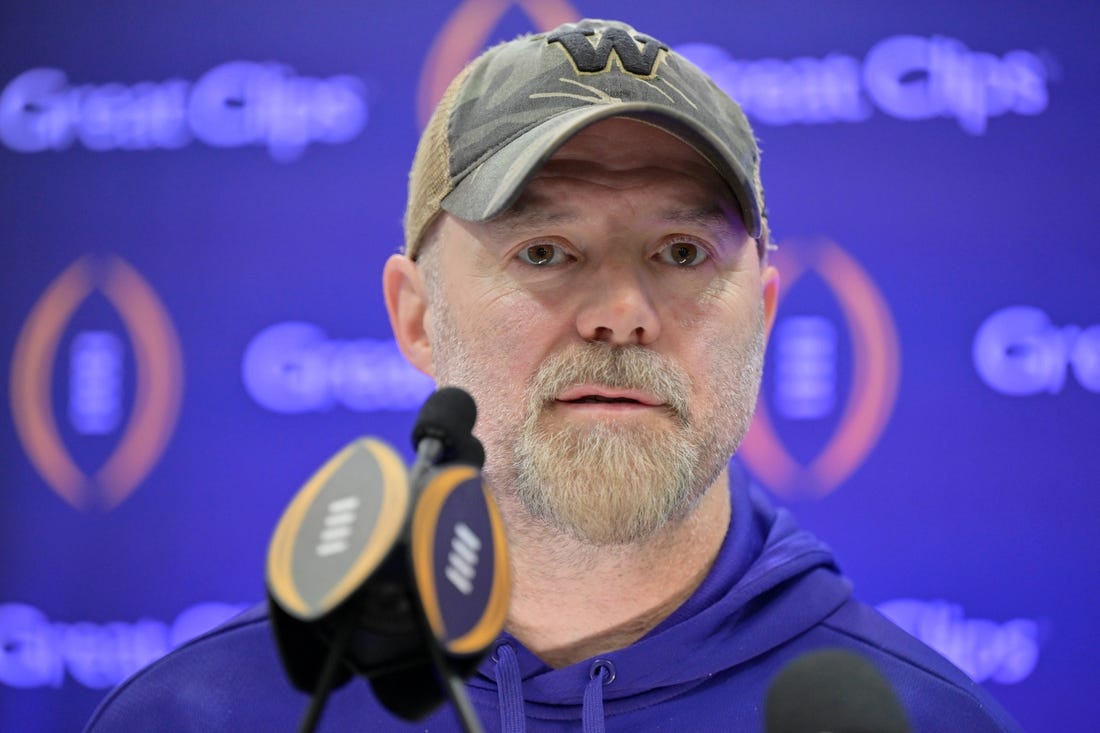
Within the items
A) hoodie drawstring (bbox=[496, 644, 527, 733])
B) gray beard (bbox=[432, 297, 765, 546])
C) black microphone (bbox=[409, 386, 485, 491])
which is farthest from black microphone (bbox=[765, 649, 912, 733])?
hoodie drawstring (bbox=[496, 644, 527, 733])

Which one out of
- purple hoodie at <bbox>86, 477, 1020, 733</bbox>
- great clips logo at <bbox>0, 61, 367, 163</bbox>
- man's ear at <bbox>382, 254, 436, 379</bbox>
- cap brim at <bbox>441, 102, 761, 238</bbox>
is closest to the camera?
cap brim at <bbox>441, 102, 761, 238</bbox>

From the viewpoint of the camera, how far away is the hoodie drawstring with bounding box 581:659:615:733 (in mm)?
1104

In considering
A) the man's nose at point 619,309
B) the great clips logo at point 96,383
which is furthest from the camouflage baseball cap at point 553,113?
the great clips logo at point 96,383

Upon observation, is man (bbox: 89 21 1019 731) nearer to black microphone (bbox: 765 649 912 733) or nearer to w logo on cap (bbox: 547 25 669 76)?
w logo on cap (bbox: 547 25 669 76)

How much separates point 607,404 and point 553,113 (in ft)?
0.96

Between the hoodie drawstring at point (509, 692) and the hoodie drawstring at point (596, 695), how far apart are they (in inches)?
2.5

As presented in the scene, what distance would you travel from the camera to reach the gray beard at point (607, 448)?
1.06 meters

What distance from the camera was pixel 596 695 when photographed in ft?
3.65

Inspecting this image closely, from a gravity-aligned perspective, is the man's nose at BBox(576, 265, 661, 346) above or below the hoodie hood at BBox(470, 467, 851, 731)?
above

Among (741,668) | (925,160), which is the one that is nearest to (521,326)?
(741,668)

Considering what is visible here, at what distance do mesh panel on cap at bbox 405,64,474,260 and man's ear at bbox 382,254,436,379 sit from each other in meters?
0.02

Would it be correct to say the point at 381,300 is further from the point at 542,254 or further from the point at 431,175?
the point at 542,254

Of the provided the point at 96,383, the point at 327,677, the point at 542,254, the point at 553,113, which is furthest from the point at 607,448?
the point at 96,383

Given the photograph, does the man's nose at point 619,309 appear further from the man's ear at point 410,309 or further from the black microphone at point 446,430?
the black microphone at point 446,430
